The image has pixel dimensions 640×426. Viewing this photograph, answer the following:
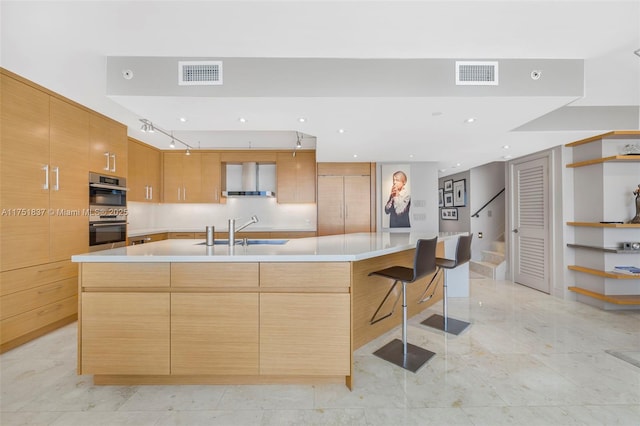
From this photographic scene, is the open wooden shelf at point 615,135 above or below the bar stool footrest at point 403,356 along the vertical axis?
above

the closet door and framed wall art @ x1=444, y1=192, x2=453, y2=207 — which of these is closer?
the closet door

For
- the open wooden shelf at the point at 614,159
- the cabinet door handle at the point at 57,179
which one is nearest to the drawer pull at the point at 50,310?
the cabinet door handle at the point at 57,179

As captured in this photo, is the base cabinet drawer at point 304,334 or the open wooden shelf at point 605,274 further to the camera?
the open wooden shelf at point 605,274

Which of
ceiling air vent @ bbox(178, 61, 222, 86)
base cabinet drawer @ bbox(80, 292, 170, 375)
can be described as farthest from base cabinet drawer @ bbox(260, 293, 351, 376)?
ceiling air vent @ bbox(178, 61, 222, 86)

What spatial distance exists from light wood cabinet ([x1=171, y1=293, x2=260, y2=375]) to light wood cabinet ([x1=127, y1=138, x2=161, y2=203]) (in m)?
3.23

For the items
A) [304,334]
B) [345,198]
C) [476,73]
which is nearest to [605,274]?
[476,73]

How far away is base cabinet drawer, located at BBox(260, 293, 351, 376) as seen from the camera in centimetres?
181

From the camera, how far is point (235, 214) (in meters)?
5.45

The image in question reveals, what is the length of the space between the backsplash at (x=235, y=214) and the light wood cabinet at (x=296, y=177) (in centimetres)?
39

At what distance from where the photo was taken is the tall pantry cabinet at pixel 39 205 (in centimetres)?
227

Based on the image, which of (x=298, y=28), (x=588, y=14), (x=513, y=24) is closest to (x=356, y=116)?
(x=298, y=28)

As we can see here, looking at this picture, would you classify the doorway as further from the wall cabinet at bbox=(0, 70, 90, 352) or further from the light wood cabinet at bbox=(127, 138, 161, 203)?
the light wood cabinet at bbox=(127, 138, 161, 203)

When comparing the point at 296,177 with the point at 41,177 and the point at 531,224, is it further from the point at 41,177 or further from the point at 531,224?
the point at 531,224

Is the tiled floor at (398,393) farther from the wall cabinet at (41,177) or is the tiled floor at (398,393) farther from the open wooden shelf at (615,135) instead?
the open wooden shelf at (615,135)
